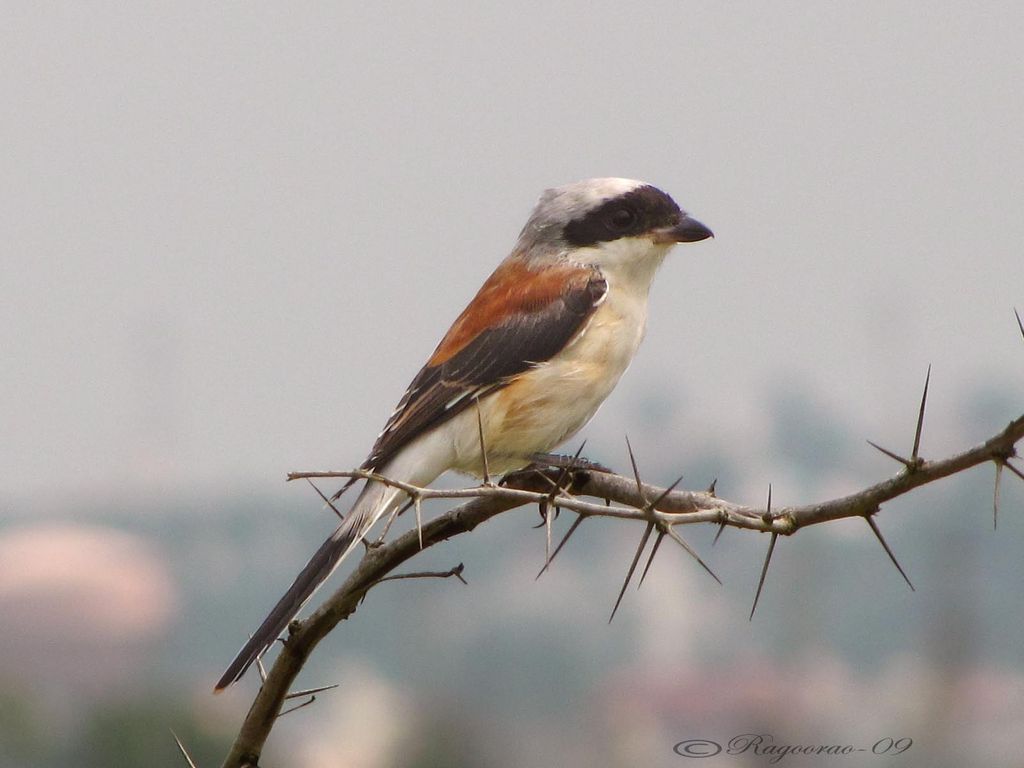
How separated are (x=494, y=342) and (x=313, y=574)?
1.18m

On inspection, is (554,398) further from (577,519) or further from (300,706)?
(300,706)

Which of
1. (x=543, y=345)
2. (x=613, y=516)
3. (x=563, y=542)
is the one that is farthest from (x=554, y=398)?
(x=613, y=516)

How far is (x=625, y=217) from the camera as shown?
4531mm

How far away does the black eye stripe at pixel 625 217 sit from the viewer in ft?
Answer: 14.8

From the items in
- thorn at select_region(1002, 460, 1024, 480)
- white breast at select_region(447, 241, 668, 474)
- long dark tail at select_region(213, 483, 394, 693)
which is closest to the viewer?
thorn at select_region(1002, 460, 1024, 480)

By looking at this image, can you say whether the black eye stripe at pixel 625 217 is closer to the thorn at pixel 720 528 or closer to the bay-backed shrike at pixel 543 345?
the bay-backed shrike at pixel 543 345

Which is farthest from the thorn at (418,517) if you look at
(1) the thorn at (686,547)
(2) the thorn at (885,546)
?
(2) the thorn at (885,546)

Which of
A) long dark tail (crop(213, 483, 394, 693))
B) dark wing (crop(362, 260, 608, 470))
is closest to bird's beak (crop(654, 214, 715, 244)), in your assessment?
dark wing (crop(362, 260, 608, 470))

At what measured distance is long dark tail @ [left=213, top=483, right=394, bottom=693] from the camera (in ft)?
8.68

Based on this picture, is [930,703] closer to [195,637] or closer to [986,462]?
[986,462]

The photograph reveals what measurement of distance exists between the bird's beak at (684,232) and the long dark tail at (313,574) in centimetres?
142

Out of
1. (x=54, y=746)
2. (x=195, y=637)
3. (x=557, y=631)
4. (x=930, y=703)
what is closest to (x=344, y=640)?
(x=195, y=637)

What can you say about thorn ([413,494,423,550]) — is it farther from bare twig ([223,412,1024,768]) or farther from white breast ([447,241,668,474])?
white breast ([447,241,668,474])

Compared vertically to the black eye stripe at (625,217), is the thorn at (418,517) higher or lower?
lower
